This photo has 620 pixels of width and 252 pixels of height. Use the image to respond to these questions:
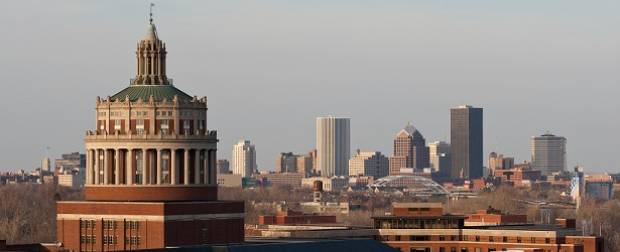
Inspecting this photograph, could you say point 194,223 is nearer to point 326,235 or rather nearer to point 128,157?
point 128,157

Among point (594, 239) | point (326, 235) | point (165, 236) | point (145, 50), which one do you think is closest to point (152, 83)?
point (145, 50)

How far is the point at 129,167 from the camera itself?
140875 mm

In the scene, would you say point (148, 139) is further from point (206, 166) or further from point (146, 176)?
point (206, 166)

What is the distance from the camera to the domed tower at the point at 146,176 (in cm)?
14025

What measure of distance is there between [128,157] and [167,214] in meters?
4.85

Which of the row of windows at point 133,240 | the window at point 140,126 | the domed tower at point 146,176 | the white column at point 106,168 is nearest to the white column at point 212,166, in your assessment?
the domed tower at point 146,176

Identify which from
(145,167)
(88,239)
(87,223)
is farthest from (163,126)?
(88,239)

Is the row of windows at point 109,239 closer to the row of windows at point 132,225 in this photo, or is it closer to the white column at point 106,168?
the row of windows at point 132,225

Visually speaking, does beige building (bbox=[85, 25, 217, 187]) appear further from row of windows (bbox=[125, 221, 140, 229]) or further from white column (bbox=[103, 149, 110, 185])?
row of windows (bbox=[125, 221, 140, 229])

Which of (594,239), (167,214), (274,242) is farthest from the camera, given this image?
(594,239)

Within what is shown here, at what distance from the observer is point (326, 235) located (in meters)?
184

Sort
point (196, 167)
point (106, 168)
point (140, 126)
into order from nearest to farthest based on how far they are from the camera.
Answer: point (140, 126)
point (106, 168)
point (196, 167)

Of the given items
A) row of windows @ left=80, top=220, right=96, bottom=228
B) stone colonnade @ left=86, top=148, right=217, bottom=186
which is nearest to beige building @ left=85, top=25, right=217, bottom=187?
stone colonnade @ left=86, top=148, right=217, bottom=186

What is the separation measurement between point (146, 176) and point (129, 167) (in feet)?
4.24
